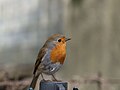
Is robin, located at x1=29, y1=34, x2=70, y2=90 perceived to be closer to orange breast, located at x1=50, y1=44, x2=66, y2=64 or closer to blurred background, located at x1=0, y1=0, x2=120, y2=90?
orange breast, located at x1=50, y1=44, x2=66, y2=64

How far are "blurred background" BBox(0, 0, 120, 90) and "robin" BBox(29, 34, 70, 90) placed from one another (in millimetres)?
3202

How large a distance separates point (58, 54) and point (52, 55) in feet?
0.37

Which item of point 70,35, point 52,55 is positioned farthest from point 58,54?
point 70,35

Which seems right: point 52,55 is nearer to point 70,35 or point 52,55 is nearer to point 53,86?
point 53,86

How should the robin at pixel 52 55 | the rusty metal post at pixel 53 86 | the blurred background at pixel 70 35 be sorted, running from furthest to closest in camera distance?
the blurred background at pixel 70 35, the robin at pixel 52 55, the rusty metal post at pixel 53 86

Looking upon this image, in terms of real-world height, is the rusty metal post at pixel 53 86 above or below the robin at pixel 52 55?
below

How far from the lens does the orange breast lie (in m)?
3.67

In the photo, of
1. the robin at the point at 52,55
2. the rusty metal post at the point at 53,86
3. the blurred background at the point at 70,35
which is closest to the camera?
the rusty metal post at the point at 53,86

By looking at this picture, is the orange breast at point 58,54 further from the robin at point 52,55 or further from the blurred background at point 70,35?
the blurred background at point 70,35

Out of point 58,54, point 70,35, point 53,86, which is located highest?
point 70,35

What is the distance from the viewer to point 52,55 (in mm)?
3807

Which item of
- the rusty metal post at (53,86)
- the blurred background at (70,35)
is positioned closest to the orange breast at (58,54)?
the rusty metal post at (53,86)

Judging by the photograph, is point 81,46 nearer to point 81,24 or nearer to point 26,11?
point 81,24

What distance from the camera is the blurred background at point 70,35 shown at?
7867 millimetres
